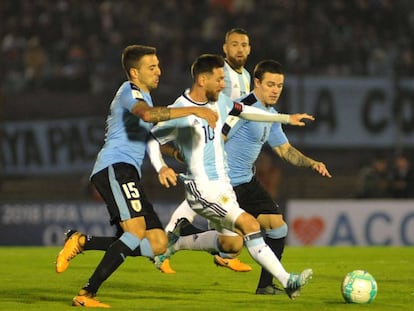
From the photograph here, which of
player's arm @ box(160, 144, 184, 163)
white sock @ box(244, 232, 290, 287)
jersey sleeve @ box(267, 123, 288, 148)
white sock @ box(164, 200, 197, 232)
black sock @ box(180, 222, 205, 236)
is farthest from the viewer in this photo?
white sock @ box(164, 200, 197, 232)

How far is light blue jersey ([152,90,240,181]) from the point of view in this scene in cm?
888

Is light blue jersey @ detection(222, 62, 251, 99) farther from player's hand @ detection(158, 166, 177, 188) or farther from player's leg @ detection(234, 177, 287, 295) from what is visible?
player's hand @ detection(158, 166, 177, 188)

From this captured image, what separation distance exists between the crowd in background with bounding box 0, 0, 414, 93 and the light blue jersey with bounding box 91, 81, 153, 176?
1139cm

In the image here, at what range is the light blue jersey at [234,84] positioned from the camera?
1112cm

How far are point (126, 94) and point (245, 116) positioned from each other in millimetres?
1087

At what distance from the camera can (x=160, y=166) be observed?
8.68 m

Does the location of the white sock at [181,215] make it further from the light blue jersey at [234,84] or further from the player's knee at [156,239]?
the player's knee at [156,239]

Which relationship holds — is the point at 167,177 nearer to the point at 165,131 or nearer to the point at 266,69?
the point at 165,131

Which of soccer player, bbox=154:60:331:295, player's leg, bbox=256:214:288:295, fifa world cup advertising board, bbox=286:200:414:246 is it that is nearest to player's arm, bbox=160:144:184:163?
soccer player, bbox=154:60:331:295

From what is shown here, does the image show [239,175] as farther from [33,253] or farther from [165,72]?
[165,72]

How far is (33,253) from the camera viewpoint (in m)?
15.7

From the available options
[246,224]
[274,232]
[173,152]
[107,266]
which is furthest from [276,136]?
[107,266]

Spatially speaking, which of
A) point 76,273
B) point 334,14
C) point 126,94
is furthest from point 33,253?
point 334,14

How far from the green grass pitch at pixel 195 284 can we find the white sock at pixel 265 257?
26 centimetres
